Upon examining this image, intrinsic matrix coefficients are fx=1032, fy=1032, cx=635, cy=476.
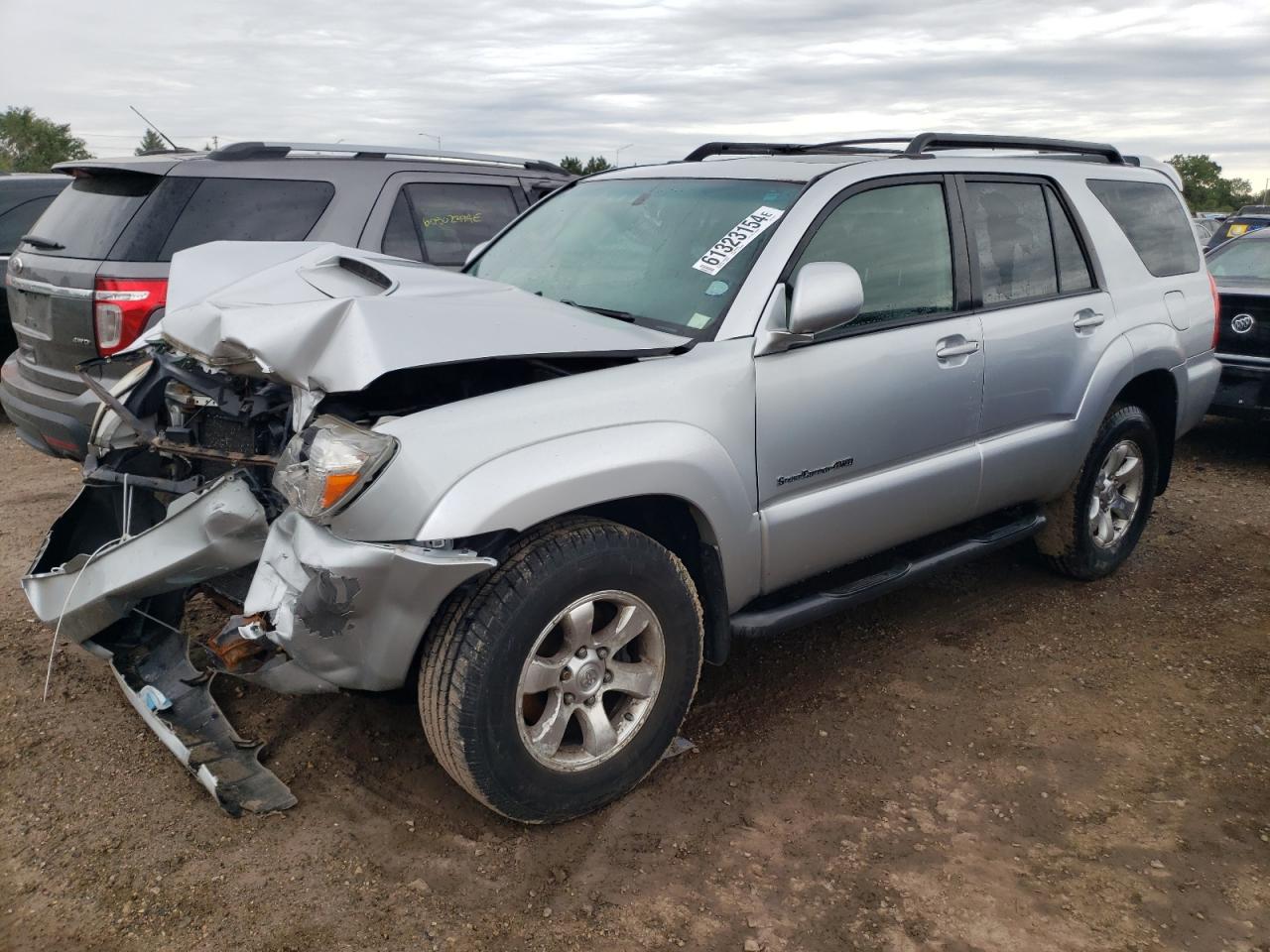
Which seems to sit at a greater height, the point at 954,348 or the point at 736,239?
the point at 736,239

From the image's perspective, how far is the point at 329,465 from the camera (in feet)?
8.39

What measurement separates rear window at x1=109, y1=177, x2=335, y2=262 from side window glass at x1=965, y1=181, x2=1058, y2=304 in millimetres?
3410

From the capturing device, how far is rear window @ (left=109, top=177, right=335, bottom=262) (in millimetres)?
4902

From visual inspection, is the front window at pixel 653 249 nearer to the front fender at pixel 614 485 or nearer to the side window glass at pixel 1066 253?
the front fender at pixel 614 485

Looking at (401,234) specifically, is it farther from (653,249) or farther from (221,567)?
(221,567)

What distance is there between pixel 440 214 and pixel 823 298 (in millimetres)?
3565

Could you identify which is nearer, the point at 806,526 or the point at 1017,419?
the point at 806,526

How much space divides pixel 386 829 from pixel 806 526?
5.16ft

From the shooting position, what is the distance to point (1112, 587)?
195 inches

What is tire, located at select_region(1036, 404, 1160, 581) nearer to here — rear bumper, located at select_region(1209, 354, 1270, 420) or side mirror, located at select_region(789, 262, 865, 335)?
side mirror, located at select_region(789, 262, 865, 335)

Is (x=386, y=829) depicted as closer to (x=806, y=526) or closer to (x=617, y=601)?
(x=617, y=601)

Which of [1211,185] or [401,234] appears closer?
[401,234]

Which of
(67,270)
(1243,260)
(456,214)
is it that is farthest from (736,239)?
(1243,260)

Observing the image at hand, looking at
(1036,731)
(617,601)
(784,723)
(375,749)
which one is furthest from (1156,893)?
(375,749)
